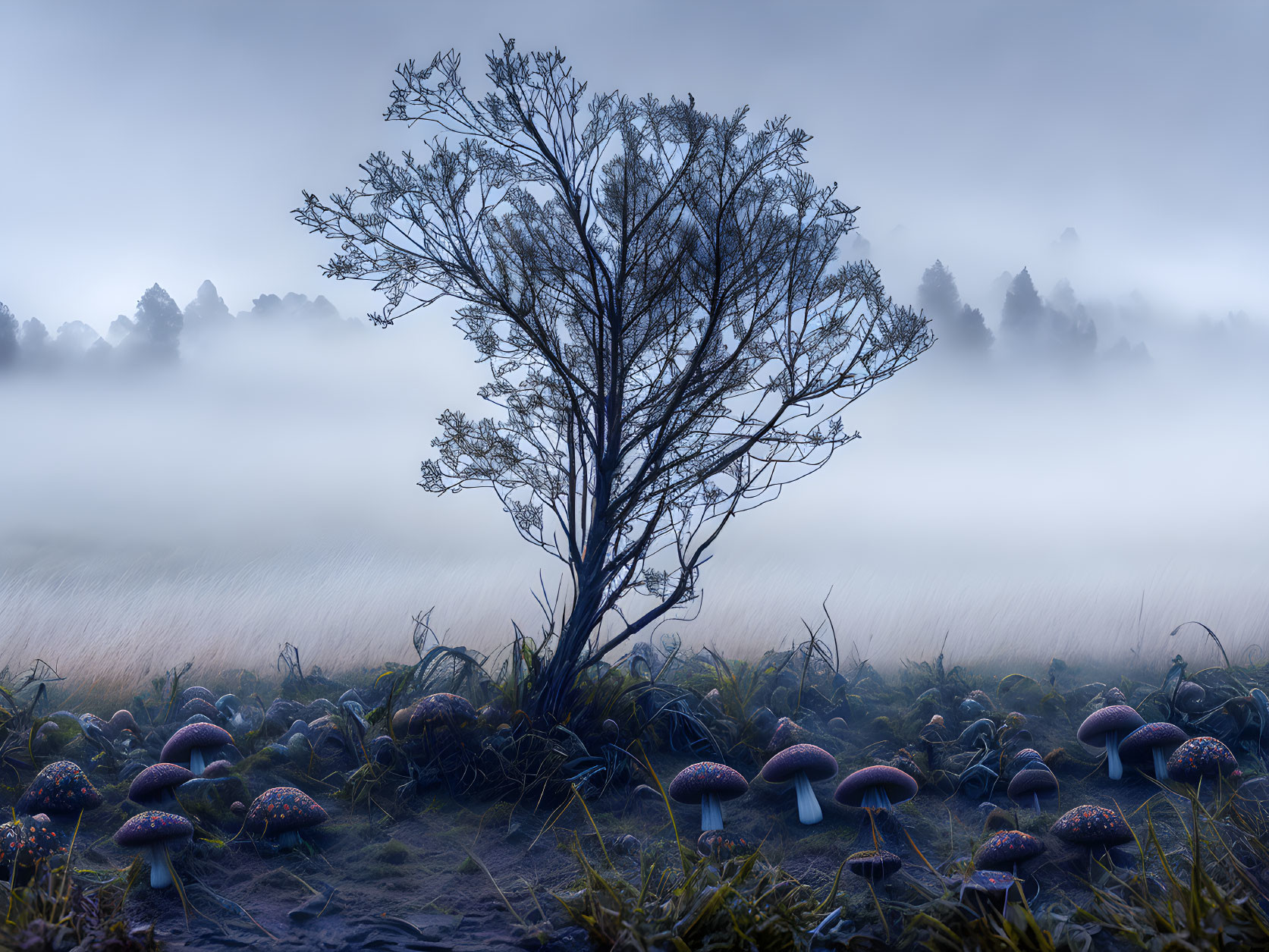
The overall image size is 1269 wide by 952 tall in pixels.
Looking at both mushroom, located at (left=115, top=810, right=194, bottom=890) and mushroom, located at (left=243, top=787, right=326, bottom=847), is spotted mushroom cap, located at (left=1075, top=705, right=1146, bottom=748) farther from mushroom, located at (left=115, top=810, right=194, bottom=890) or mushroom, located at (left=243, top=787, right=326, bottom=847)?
mushroom, located at (left=115, top=810, right=194, bottom=890)

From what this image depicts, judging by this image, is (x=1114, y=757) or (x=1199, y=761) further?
(x=1114, y=757)

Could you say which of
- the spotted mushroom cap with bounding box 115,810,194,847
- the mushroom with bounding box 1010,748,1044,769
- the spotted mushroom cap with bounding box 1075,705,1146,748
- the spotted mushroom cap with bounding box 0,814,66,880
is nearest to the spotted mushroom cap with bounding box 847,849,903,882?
the mushroom with bounding box 1010,748,1044,769

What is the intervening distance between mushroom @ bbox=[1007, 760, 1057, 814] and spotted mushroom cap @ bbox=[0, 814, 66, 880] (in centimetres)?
528

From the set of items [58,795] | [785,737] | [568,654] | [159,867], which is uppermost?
[568,654]

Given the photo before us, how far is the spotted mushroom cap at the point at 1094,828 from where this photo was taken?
3639 mm

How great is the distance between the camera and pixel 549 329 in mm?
5863

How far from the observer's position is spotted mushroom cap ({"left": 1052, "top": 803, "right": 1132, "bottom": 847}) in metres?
3.64

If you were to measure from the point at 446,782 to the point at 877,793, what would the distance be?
286 cm

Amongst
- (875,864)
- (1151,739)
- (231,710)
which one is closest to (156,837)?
(231,710)

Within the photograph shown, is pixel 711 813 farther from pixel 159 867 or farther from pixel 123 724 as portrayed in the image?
pixel 123 724

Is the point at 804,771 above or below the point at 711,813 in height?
above

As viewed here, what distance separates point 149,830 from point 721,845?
2.84 m

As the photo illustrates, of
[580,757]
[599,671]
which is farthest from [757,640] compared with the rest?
[580,757]

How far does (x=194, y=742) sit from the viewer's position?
16.2 ft
